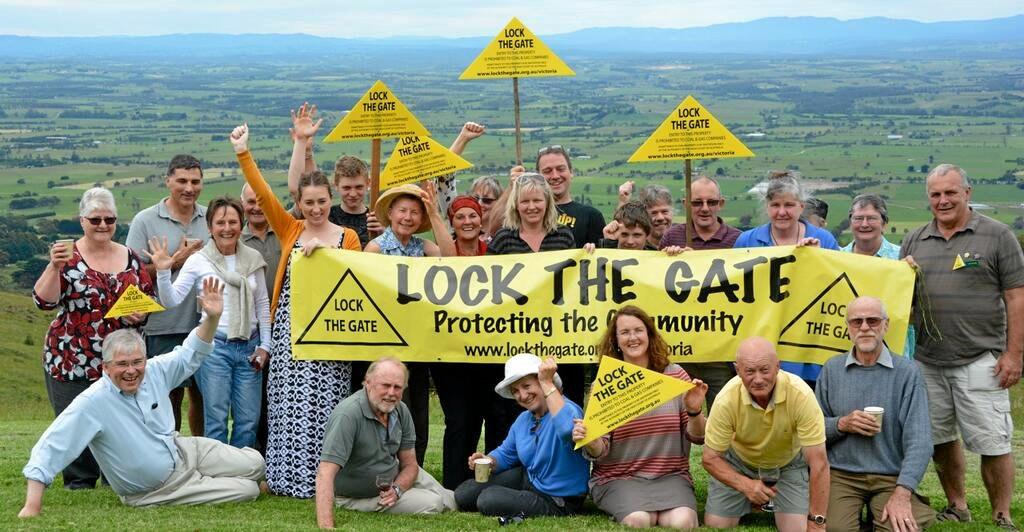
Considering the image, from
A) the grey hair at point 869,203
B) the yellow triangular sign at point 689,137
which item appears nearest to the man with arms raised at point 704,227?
the yellow triangular sign at point 689,137

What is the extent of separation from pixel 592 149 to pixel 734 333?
13539cm

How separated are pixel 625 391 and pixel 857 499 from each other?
203cm

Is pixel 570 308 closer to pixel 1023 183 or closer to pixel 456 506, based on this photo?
pixel 456 506

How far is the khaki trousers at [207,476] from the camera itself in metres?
10.1

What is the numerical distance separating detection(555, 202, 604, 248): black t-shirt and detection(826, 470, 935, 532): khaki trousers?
329 cm

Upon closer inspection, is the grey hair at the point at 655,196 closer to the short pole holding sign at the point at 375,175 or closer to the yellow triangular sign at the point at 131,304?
the short pole holding sign at the point at 375,175

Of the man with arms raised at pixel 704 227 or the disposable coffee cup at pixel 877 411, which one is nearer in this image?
the disposable coffee cup at pixel 877 411

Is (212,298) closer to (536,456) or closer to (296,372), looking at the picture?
(296,372)

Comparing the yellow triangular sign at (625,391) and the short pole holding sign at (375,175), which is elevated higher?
the short pole holding sign at (375,175)

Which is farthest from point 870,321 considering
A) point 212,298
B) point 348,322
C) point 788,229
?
point 212,298

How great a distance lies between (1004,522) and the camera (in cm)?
1002

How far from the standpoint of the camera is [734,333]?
10.6 m

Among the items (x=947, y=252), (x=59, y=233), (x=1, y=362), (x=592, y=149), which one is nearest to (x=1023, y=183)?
(x=592, y=149)

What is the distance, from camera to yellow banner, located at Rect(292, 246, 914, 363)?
10.5m
